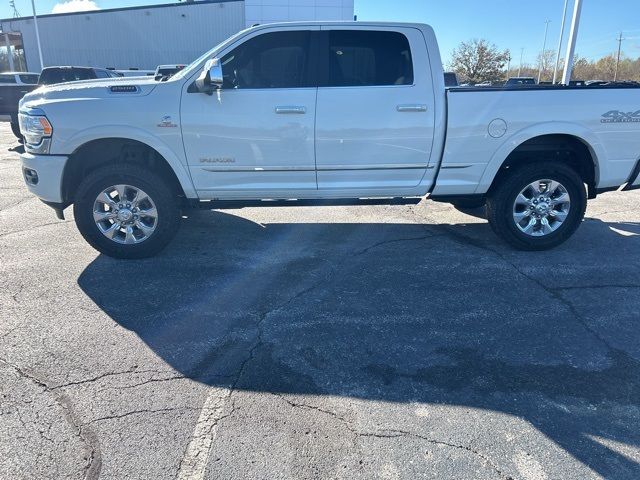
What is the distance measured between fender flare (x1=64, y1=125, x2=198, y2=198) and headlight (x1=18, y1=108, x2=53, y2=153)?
197mm

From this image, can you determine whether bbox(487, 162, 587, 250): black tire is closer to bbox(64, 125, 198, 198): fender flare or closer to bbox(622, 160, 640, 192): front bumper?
bbox(622, 160, 640, 192): front bumper

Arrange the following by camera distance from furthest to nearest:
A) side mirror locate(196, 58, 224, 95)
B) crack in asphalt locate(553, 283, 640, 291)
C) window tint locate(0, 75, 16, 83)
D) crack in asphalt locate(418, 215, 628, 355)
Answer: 1. window tint locate(0, 75, 16, 83)
2. crack in asphalt locate(553, 283, 640, 291)
3. side mirror locate(196, 58, 224, 95)
4. crack in asphalt locate(418, 215, 628, 355)

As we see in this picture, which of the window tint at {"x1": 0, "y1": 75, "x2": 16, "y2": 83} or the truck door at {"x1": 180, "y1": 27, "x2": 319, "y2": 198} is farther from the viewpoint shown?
the window tint at {"x1": 0, "y1": 75, "x2": 16, "y2": 83}

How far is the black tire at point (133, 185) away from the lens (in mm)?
4582

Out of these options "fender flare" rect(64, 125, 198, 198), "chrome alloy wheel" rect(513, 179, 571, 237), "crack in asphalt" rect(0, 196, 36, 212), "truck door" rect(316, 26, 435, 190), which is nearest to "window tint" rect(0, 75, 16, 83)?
"crack in asphalt" rect(0, 196, 36, 212)

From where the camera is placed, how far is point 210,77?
4180 mm

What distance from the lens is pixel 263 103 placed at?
453 centimetres

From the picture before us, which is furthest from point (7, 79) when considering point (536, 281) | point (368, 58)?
point (536, 281)

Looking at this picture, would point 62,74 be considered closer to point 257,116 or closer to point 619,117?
point 257,116

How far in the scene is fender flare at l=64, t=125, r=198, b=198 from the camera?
14.6 feet

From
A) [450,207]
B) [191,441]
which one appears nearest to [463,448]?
[191,441]

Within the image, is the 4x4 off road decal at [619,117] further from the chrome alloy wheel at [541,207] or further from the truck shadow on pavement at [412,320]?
the truck shadow on pavement at [412,320]

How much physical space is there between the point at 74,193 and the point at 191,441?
329 cm

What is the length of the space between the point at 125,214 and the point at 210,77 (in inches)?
63.2
